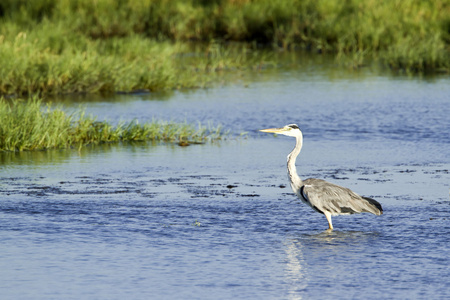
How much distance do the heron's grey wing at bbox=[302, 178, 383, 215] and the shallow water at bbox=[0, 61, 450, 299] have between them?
0.24 metres

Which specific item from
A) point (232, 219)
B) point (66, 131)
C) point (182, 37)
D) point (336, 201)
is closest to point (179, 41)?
point (182, 37)

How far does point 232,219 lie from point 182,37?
24221mm

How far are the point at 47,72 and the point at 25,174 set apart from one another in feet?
26.3

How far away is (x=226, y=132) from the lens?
14.9 metres

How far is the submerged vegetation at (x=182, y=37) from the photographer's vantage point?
1966 centimetres

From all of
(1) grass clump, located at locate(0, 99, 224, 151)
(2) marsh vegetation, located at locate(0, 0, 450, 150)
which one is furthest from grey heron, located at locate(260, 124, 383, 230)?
(2) marsh vegetation, located at locate(0, 0, 450, 150)

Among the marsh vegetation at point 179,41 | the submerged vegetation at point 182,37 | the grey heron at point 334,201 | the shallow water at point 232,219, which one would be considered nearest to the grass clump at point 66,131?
the marsh vegetation at point 179,41

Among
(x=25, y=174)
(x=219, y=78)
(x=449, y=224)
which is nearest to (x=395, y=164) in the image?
(x=449, y=224)

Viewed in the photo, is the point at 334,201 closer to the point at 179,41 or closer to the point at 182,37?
the point at 179,41

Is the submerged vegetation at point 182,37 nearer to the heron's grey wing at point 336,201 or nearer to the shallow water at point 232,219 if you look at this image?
the shallow water at point 232,219

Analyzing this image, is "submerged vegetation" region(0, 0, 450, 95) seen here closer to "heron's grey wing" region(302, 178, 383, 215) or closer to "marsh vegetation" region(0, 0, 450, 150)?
"marsh vegetation" region(0, 0, 450, 150)

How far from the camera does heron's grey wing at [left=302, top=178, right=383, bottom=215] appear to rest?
8.72m

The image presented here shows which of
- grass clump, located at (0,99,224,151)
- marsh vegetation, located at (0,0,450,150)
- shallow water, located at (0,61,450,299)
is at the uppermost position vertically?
marsh vegetation, located at (0,0,450,150)

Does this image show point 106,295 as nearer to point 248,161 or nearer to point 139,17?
point 248,161
